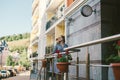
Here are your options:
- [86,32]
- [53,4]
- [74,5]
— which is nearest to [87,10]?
[86,32]

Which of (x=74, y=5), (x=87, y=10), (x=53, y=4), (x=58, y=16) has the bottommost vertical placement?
(x=87, y=10)

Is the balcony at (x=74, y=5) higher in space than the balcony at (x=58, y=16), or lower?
lower

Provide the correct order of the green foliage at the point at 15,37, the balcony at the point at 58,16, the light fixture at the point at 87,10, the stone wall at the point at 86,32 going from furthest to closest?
the green foliage at the point at 15,37
the balcony at the point at 58,16
the light fixture at the point at 87,10
the stone wall at the point at 86,32

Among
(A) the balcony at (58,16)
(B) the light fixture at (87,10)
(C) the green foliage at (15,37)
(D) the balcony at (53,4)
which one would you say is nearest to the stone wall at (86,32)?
(B) the light fixture at (87,10)

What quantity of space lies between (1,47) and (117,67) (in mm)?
18519

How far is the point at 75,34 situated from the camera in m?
13.4

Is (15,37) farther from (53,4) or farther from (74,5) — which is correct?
(74,5)

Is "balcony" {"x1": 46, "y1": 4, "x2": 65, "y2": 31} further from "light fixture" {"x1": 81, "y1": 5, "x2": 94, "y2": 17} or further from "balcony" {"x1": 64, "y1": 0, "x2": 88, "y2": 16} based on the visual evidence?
"light fixture" {"x1": 81, "y1": 5, "x2": 94, "y2": 17}

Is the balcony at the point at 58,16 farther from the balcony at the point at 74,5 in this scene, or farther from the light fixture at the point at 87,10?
the light fixture at the point at 87,10

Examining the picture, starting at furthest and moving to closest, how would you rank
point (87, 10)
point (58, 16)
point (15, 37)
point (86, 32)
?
point (15, 37), point (58, 16), point (86, 32), point (87, 10)

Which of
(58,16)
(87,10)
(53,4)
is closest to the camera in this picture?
(87,10)

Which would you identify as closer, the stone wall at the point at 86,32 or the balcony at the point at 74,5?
the stone wall at the point at 86,32

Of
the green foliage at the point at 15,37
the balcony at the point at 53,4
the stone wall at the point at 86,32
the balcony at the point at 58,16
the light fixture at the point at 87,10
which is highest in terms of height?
the green foliage at the point at 15,37

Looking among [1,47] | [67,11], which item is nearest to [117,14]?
[67,11]
